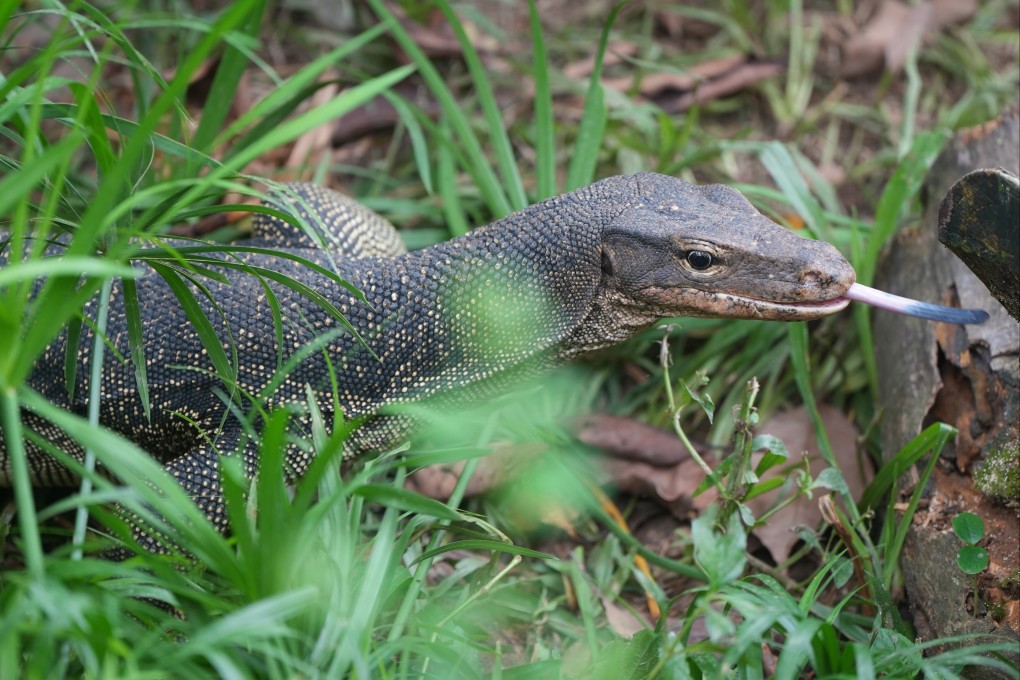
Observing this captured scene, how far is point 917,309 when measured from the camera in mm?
3238

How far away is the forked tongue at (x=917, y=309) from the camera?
10.5 ft

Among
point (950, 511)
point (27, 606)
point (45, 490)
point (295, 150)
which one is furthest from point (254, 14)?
point (950, 511)

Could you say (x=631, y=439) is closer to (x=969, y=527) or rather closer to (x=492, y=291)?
(x=492, y=291)

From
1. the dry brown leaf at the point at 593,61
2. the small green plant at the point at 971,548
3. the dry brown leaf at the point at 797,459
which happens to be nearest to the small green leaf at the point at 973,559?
the small green plant at the point at 971,548

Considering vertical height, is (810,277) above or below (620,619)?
above

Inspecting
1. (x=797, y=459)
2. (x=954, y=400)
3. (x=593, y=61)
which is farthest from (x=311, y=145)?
(x=954, y=400)

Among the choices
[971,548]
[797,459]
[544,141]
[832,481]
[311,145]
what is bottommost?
[797,459]

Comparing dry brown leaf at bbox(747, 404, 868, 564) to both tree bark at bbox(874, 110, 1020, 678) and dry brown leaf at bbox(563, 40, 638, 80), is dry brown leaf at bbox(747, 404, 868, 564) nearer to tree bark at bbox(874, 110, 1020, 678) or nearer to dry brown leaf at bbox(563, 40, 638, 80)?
tree bark at bbox(874, 110, 1020, 678)

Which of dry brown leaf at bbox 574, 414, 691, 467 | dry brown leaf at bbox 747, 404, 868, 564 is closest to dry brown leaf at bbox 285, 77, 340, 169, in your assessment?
dry brown leaf at bbox 574, 414, 691, 467

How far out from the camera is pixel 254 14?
4.36 metres

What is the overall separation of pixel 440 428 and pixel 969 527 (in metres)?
1.92

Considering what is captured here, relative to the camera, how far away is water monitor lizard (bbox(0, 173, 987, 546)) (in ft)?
11.4

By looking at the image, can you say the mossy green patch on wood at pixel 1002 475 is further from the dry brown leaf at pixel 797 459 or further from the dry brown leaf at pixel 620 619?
the dry brown leaf at pixel 620 619

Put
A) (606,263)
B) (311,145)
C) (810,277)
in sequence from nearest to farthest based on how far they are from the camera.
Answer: (810,277)
(606,263)
(311,145)
